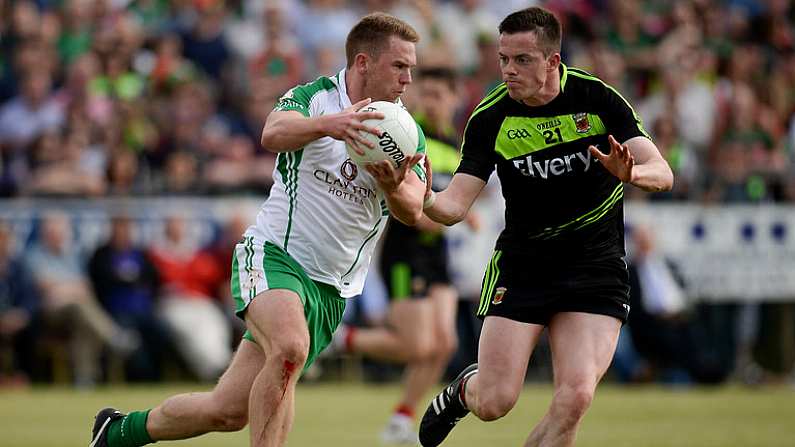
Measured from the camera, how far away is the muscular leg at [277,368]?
7.07 meters

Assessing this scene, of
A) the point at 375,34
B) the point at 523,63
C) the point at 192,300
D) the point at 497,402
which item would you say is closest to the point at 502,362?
the point at 497,402

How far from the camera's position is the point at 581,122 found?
786cm

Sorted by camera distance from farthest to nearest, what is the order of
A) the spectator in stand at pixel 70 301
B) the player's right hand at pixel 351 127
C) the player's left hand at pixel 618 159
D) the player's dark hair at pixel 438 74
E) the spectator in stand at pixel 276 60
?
the spectator in stand at pixel 276 60 → the spectator in stand at pixel 70 301 → the player's dark hair at pixel 438 74 → the player's left hand at pixel 618 159 → the player's right hand at pixel 351 127

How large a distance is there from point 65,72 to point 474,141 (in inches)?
454

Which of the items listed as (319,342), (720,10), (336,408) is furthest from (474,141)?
(720,10)

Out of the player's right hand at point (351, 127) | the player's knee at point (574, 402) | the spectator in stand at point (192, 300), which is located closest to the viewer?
the player's right hand at point (351, 127)

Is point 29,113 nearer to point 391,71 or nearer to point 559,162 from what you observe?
point 391,71

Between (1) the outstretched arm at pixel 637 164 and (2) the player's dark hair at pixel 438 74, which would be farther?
(2) the player's dark hair at pixel 438 74

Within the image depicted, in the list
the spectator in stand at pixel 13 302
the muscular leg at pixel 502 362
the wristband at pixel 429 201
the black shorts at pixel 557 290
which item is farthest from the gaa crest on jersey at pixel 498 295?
the spectator in stand at pixel 13 302

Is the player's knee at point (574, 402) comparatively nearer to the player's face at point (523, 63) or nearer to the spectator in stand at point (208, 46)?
the player's face at point (523, 63)

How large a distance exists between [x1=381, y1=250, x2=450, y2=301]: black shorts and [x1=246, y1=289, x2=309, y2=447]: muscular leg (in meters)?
4.94

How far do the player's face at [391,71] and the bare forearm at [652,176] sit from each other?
134 cm

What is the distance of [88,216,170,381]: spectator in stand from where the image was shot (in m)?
16.5

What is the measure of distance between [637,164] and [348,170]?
1.61 metres
